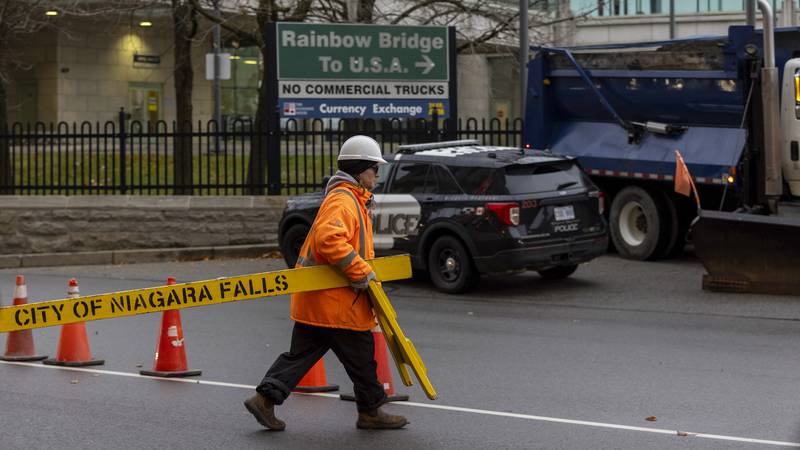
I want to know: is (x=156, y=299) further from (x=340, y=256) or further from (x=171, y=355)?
(x=171, y=355)

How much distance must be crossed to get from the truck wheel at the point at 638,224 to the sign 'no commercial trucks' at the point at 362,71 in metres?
3.89

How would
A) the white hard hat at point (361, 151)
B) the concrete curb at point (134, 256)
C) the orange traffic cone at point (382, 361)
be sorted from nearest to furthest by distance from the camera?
the white hard hat at point (361, 151), the orange traffic cone at point (382, 361), the concrete curb at point (134, 256)

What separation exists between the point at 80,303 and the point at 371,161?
6.49 feet

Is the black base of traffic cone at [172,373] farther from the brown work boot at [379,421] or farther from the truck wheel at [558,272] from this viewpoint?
the truck wheel at [558,272]

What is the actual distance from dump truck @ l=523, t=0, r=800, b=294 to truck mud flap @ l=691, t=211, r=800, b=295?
12 mm

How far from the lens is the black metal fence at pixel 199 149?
19.5 meters

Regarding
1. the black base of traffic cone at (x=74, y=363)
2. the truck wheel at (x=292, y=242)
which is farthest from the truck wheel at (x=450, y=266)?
the black base of traffic cone at (x=74, y=363)

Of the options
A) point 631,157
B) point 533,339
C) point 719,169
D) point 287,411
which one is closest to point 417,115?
point 631,157

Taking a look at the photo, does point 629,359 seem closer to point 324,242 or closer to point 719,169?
point 324,242

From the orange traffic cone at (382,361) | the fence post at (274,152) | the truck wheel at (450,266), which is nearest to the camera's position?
the orange traffic cone at (382,361)

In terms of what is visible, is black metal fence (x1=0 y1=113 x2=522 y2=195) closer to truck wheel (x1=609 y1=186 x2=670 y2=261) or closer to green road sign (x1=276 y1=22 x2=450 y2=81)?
green road sign (x1=276 y1=22 x2=450 y2=81)

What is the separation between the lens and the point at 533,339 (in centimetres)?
1139

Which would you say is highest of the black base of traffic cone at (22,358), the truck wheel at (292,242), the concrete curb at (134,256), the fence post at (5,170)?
the fence post at (5,170)

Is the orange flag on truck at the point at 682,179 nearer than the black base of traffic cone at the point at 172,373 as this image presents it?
No
